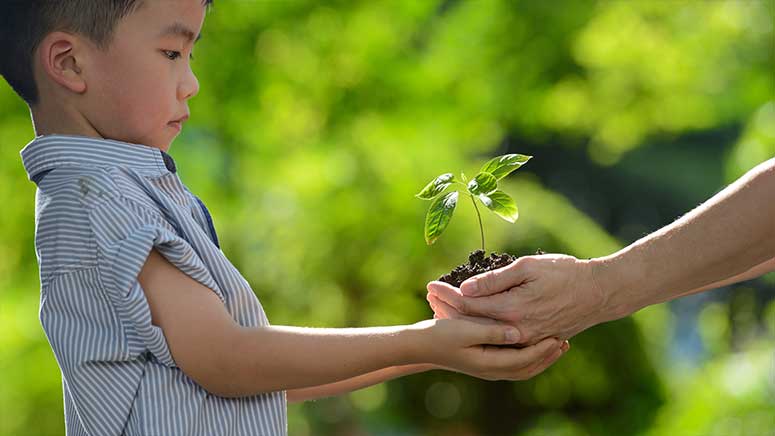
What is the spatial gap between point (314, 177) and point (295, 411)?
1600mm

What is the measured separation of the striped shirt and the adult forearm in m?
0.81

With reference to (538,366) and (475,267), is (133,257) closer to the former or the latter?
(475,267)

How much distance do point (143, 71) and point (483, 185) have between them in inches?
28.9

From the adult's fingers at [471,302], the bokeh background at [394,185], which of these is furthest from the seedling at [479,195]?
the bokeh background at [394,185]

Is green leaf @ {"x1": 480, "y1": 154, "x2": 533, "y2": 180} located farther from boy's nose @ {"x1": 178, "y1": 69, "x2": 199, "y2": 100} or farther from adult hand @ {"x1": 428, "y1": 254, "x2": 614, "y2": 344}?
boy's nose @ {"x1": 178, "y1": 69, "x2": 199, "y2": 100}

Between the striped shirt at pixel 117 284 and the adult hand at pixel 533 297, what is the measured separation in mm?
426

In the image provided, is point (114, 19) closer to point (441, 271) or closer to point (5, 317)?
point (441, 271)

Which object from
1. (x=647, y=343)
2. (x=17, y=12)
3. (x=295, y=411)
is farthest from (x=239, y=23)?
(x=17, y=12)

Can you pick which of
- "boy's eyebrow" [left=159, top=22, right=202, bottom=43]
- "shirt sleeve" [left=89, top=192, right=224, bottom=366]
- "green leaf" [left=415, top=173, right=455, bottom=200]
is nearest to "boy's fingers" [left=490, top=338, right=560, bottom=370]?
"green leaf" [left=415, top=173, right=455, bottom=200]

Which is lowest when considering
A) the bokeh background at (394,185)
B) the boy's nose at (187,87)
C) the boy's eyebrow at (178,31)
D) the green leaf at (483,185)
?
the boy's nose at (187,87)

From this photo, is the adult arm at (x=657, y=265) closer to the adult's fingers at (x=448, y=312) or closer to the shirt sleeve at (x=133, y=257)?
the adult's fingers at (x=448, y=312)

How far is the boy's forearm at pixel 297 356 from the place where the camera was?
5.28ft

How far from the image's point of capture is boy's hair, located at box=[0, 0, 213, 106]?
166 cm

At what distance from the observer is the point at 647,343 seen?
263 inches
